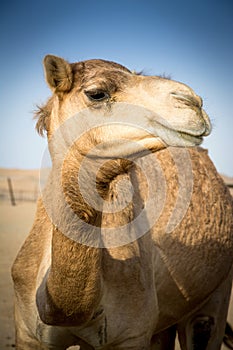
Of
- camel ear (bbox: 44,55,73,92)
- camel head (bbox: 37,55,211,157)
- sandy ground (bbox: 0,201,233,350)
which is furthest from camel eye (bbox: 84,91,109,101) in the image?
sandy ground (bbox: 0,201,233,350)

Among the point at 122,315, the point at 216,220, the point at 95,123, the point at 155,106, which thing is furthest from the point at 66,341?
the point at 216,220

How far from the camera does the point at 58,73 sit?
2.70m

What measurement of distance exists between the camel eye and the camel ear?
23 cm

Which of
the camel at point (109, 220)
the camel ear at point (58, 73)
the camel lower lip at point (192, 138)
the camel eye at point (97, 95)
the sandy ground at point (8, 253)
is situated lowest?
the sandy ground at point (8, 253)

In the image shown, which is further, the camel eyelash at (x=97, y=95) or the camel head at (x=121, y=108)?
the camel eyelash at (x=97, y=95)

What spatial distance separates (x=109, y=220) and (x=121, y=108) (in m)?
0.97

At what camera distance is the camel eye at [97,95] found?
2.50 metres

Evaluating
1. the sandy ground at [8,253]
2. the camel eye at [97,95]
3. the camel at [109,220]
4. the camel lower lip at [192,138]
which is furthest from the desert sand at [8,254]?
the camel lower lip at [192,138]

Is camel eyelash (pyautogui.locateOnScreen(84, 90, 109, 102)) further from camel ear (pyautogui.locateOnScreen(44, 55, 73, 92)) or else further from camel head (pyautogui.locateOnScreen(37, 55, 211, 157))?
camel ear (pyautogui.locateOnScreen(44, 55, 73, 92))

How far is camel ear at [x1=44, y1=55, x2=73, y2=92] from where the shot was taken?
2652mm

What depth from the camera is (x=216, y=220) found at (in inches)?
172

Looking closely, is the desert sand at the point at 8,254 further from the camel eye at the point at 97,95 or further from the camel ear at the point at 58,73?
the camel eye at the point at 97,95

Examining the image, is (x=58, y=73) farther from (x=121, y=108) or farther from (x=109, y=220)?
(x=109, y=220)

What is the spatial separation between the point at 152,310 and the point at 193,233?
109 cm
